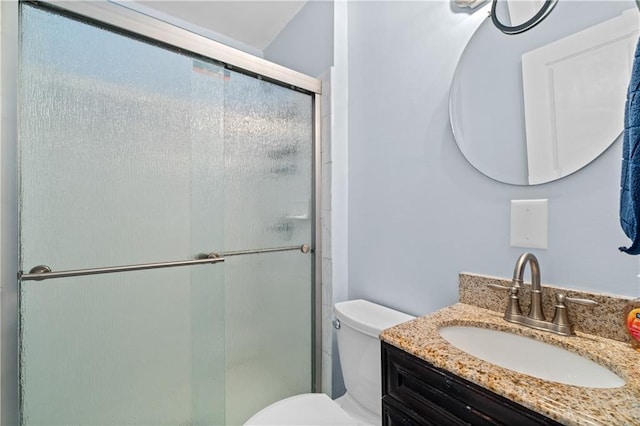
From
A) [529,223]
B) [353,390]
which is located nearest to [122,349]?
[353,390]

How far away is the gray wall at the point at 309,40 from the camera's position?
160cm

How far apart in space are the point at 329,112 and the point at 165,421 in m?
1.56

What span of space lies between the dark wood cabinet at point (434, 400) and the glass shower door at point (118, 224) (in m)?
0.86

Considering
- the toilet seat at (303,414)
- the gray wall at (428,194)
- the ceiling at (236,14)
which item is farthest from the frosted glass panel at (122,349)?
the ceiling at (236,14)

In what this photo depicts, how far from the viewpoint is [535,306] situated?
0.79m

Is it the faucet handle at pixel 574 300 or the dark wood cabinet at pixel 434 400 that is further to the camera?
the faucet handle at pixel 574 300

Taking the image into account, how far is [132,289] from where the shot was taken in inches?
43.9

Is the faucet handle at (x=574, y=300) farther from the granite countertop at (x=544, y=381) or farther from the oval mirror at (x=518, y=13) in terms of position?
the oval mirror at (x=518, y=13)

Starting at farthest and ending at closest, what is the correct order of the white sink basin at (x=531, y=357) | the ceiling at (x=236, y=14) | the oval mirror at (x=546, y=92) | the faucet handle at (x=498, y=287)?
1. the ceiling at (x=236, y=14)
2. the faucet handle at (x=498, y=287)
3. the oval mirror at (x=546, y=92)
4. the white sink basin at (x=531, y=357)

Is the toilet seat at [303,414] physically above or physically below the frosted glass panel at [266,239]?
below

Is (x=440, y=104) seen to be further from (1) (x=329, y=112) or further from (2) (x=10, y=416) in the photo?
(2) (x=10, y=416)

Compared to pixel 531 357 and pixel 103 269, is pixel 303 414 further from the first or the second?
pixel 103 269

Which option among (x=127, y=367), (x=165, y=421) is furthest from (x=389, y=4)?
(x=165, y=421)

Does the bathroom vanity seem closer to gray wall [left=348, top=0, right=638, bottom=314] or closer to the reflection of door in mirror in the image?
gray wall [left=348, top=0, right=638, bottom=314]
